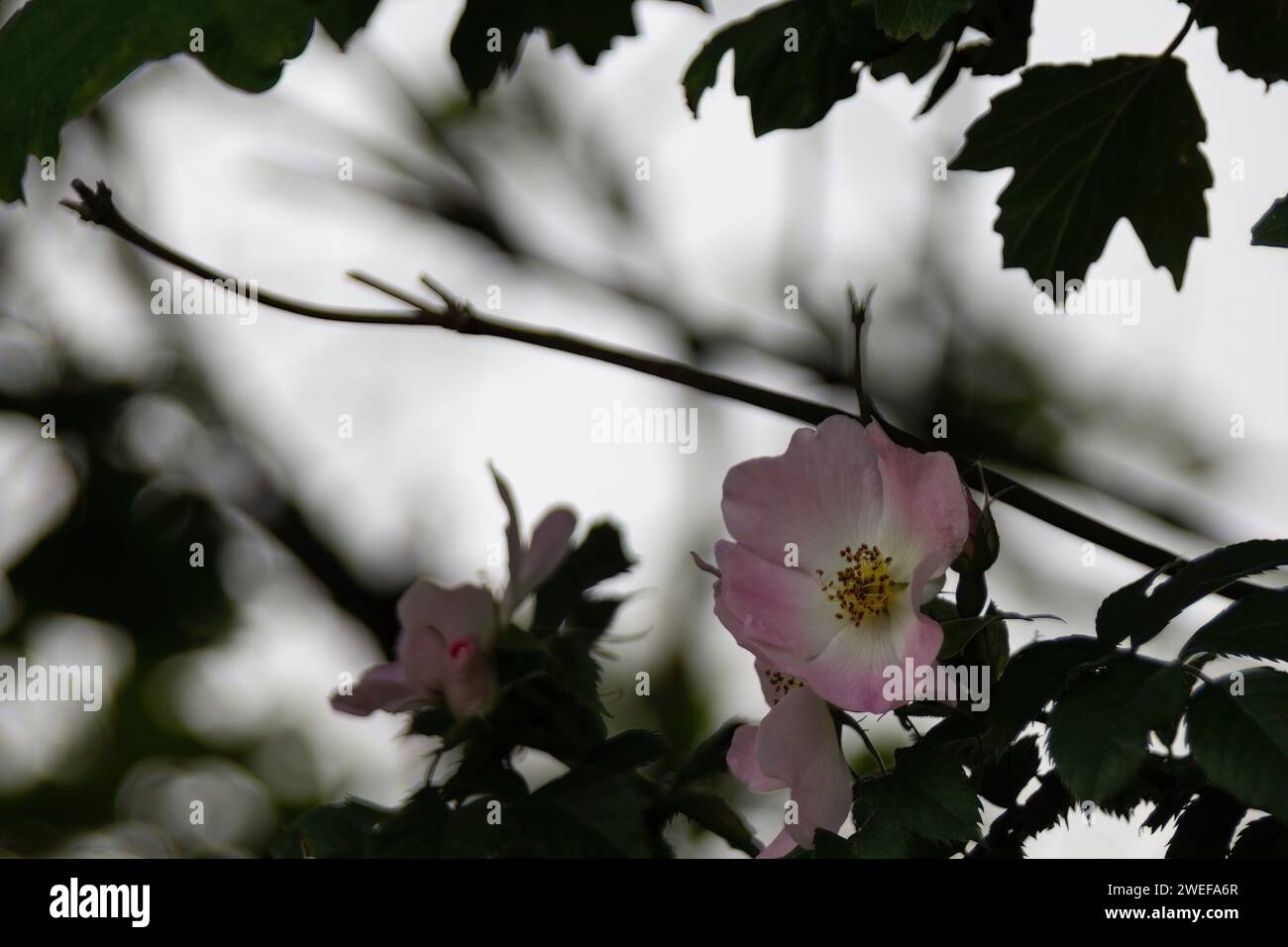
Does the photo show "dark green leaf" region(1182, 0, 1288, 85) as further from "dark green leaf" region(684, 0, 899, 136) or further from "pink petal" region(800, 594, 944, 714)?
"pink petal" region(800, 594, 944, 714)

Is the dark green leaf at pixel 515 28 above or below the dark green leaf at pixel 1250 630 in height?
above

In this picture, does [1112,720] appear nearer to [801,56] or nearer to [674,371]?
[674,371]

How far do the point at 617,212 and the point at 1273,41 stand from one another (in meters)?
1.32

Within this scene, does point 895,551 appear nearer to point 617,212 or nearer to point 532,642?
point 532,642

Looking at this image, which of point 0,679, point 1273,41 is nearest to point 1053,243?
point 1273,41

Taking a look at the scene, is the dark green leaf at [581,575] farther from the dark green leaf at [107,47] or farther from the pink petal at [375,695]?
the dark green leaf at [107,47]

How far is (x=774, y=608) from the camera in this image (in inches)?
22.7

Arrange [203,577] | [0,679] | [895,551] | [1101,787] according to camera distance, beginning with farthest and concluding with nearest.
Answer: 1. [203,577]
2. [0,679]
3. [895,551]
4. [1101,787]

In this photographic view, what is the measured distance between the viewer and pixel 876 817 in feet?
1.69

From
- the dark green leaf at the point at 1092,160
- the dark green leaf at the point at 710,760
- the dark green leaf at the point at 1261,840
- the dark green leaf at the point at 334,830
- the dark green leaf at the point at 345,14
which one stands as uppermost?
the dark green leaf at the point at 345,14

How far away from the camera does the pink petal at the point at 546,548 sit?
753 millimetres

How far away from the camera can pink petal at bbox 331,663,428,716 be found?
713mm

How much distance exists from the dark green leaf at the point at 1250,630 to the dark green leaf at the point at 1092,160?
0.27 meters

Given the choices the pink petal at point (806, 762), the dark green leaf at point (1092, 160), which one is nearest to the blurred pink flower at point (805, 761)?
the pink petal at point (806, 762)
